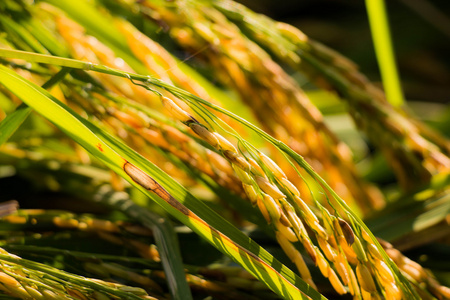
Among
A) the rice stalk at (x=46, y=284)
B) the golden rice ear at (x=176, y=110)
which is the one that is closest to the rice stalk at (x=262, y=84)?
the golden rice ear at (x=176, y=110)

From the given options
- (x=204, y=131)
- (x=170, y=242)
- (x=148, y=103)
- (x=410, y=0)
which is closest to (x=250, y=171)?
(x=204, y=131)

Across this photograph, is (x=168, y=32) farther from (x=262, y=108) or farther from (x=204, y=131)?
(x=204, y=131)

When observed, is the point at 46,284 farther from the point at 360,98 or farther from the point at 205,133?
the point at 360,98

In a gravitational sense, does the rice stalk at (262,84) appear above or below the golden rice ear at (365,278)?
above

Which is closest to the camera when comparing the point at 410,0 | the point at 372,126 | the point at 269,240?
the point at 269,240

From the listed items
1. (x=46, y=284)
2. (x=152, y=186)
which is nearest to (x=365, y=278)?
(x=152, y=186)

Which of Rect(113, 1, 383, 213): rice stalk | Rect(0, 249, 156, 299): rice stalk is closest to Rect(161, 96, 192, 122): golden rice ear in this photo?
Rect(0, 249, 156, 299): rice stalk

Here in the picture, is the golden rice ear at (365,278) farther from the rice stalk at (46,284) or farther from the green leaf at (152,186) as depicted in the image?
the rice stalk at (46,284)

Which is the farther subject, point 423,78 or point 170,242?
point 423,78

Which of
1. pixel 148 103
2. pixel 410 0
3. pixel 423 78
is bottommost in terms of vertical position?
pixel 148 103
